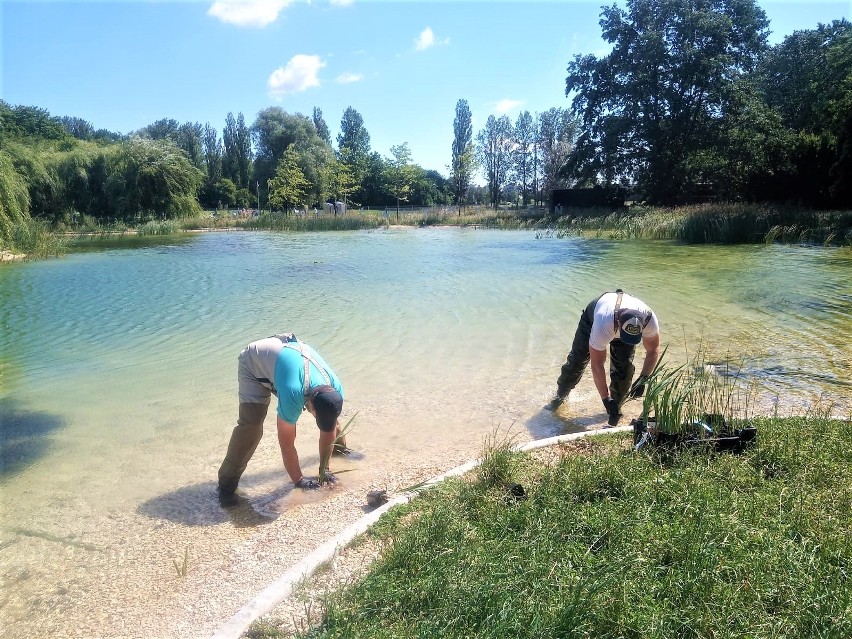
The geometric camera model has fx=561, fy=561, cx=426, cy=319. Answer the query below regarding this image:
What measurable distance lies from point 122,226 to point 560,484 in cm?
4044

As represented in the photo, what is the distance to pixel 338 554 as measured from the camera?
327 cm

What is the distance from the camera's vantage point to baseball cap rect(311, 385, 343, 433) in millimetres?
4062

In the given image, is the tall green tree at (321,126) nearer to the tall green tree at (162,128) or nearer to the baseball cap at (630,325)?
the tall green tree at (162,128)

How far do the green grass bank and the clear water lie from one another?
1960 millimetres

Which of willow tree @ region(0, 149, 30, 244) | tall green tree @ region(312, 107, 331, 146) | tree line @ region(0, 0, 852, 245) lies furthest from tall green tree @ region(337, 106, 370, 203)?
willow tree @ region(0, 149, 30, 244)

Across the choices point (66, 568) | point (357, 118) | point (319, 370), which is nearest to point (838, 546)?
point (319, 370)

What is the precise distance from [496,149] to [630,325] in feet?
231

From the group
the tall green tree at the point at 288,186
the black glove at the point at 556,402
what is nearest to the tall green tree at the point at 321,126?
the tall green tree at the point at 288,186

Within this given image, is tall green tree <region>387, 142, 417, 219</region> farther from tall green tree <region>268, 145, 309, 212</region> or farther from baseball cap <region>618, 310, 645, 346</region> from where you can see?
baseball cap <region>618, 310, 645, 346</region>

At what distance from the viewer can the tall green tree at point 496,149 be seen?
7138 cm

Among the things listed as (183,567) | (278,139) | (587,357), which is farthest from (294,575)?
(278,139)

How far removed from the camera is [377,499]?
162 inches

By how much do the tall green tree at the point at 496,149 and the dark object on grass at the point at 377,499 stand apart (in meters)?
69.3

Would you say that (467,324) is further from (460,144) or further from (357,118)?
(357,118)
